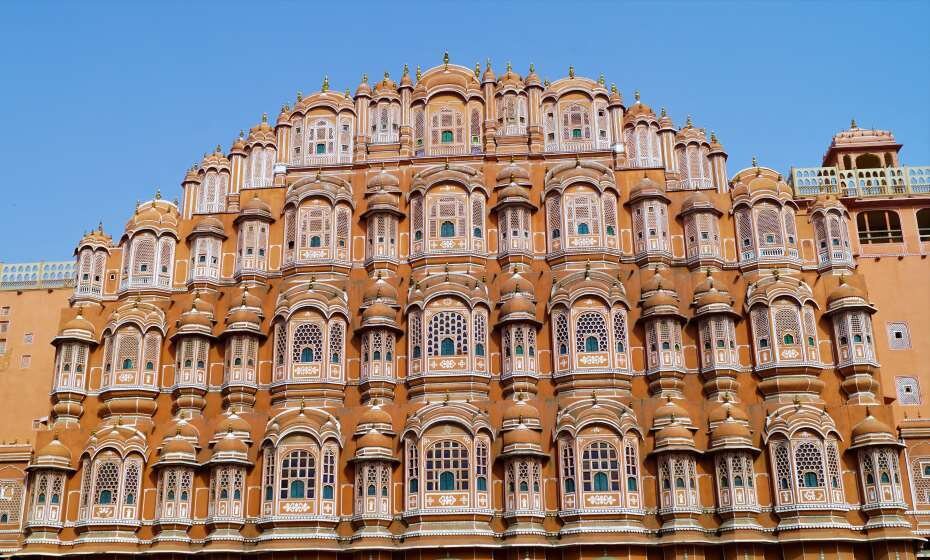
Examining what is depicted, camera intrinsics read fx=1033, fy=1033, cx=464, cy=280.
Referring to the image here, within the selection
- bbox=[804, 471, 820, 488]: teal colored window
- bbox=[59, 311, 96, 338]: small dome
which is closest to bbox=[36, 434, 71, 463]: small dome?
bbox=[59, 311, 96, 338]: small dome

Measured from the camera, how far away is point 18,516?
39344 mm

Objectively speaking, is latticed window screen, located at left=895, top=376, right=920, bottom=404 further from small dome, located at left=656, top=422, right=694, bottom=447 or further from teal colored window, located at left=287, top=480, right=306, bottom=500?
teal colored window, located at left=287, top=480, right=306, bottom=500

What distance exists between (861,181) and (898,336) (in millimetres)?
8676

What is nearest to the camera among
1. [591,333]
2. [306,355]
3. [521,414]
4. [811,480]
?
[811,480]

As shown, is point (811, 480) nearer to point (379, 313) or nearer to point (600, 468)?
point (600, 468)

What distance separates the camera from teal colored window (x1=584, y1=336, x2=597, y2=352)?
36.8 m

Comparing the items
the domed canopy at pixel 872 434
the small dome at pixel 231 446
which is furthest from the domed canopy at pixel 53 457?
the domed canopy at pixel 872 434

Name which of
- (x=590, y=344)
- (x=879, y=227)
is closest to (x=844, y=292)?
(x=590, y=344)

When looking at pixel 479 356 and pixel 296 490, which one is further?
pixel 479 356

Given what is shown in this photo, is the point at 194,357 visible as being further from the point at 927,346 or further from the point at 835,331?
the point at 927,346

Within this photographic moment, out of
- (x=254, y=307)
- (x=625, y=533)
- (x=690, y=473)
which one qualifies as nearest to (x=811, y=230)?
(x=690, y=473)

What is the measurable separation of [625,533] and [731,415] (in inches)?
218

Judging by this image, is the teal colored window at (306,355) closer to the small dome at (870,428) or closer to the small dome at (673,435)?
the small dome at (673,435)

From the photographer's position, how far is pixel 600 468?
34.7 meters
